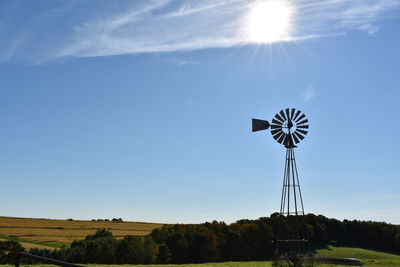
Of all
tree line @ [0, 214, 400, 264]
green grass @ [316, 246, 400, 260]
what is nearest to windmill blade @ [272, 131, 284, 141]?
tree line @ [0, 214, 400, 264]

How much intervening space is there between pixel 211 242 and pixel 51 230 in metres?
55.0

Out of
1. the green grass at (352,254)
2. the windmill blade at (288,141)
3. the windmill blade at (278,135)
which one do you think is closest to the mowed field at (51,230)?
the green grass at (352,254)

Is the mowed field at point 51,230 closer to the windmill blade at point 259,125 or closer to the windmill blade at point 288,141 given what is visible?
the windmill blade at point 259,125

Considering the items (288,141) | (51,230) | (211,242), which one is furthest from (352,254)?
(51,230)

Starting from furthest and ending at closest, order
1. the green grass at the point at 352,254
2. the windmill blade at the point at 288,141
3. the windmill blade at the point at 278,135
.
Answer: the green grass at the point at 352,254 < the windmill blade at the point at 278,135 < the windmill blade at the point at 288,141

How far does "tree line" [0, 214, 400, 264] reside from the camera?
69.8 metres

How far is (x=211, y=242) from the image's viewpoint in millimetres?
78500

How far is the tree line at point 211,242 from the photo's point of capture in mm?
69750

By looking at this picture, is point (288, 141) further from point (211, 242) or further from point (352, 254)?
point (352, 254)

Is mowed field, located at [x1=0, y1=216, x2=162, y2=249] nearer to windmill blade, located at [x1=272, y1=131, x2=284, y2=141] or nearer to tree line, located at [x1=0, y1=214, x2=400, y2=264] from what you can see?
tree line, located at [x1=0, y1=214, x2=400, y2=264]

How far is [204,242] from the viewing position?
7762 centimetres

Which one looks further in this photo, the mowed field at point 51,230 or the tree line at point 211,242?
the mowed field at point 51,230

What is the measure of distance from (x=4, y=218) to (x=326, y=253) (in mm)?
93478

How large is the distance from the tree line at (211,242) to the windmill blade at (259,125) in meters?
18.4
